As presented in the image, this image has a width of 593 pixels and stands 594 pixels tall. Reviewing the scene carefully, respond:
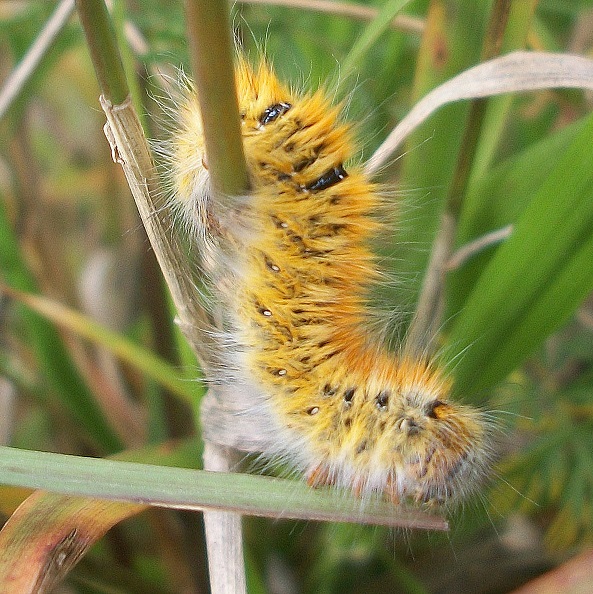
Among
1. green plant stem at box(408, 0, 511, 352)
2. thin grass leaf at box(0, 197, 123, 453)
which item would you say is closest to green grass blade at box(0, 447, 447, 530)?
green plant stem at box(408, 0, 511, 352)

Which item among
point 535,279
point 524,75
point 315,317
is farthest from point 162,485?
point 524,75

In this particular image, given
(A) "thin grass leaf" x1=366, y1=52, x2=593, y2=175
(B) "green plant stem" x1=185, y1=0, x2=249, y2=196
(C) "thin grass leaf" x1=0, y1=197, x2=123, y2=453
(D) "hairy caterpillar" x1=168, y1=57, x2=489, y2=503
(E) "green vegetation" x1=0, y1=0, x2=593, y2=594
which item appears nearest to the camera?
(B) "green plant stem" x1=185, y1=0, x2=249, y2=196

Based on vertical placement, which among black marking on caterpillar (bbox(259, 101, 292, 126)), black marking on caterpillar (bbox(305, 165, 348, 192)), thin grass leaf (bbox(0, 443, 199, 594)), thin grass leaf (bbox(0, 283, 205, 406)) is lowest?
thin grass leaf (bbox(0, 283, 205, 406))

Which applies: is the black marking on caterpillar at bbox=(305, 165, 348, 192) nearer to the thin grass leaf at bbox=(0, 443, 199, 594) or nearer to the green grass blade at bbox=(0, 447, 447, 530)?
the green grass blade at bbox=(0, 447, 447, 530)

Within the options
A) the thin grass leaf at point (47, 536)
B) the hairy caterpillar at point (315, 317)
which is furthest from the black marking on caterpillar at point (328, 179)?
the thin grass leaf at point (47, 536)

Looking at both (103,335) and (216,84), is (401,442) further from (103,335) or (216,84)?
(103,335)

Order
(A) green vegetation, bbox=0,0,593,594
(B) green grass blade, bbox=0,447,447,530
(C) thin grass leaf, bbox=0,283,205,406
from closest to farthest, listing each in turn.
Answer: (B) green grass blade, bbox=0,447,447,530, (A) green vegetation, bbox=0,0,593,594, (C) thin grass leaf, bbox=0,283,205,406

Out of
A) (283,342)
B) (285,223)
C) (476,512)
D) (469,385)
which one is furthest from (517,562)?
(285,223)
